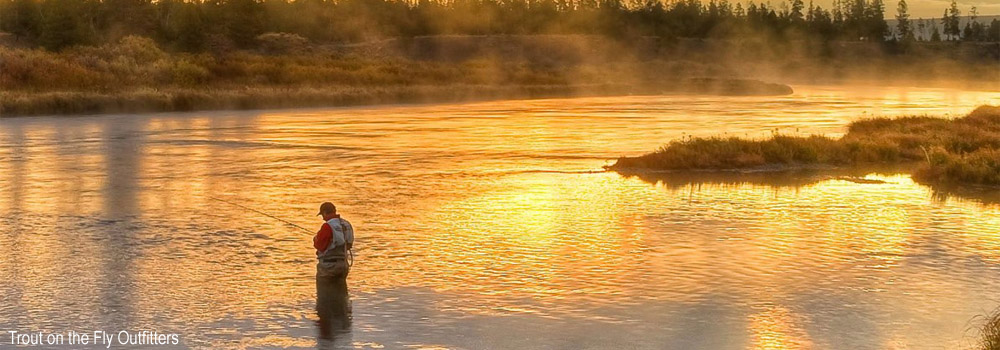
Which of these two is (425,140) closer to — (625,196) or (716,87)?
(625,196)

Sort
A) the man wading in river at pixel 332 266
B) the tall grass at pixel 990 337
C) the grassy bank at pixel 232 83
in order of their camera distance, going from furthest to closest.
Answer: the grassy bank at pixel 232 83 < the man wading in river at pixel 332 266 < the tall grass at pixel 990 337

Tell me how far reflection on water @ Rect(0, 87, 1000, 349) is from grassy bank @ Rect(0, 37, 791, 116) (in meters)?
26.8

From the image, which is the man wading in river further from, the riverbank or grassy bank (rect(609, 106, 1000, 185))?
the riverbank

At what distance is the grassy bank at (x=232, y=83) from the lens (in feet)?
199

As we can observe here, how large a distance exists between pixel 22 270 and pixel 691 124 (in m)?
37.9

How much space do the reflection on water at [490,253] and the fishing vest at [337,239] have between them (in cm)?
58

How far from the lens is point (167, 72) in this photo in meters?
71.5

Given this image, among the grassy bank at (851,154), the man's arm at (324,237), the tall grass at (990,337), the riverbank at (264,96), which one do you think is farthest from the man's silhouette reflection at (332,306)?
the riverbank at (264,96)

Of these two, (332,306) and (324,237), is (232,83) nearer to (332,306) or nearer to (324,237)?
(324,237)

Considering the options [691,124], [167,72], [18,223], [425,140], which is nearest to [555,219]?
[18,223]

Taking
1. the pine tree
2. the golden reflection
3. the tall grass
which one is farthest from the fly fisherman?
the pine tree

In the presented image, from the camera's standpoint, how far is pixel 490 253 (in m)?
17.6

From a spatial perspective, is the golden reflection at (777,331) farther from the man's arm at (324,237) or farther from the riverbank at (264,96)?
the riverbank at (264,96)

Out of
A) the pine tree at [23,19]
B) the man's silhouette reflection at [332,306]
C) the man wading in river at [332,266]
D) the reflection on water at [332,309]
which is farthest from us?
the pine tree at [23,19]
